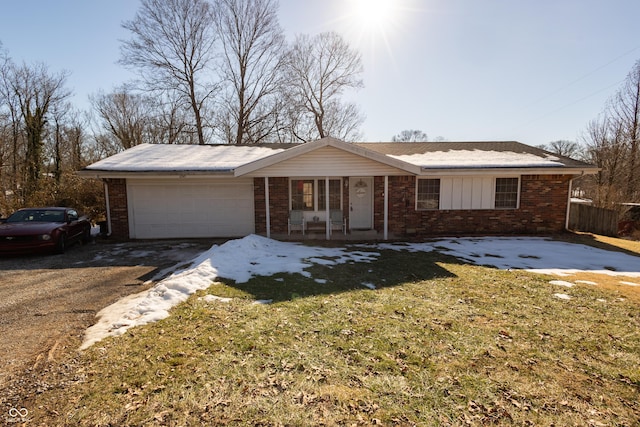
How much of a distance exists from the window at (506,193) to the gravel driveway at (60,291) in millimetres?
10676

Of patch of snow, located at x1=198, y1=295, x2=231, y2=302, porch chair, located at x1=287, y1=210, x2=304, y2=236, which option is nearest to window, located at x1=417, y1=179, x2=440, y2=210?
porch chair, located at x1=287, y1=210, x2=304, y2=236

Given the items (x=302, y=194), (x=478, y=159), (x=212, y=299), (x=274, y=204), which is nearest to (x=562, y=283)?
(x=212, y=299)

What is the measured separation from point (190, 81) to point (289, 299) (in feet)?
76.3

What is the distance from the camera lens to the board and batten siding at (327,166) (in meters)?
9.70

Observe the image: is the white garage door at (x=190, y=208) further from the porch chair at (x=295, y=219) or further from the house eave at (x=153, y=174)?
the porch chair at (x=295, y=219)

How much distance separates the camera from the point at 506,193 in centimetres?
1129

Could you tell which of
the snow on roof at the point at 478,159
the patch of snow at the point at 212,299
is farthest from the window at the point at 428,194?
the patch of snow at the point at 212,299

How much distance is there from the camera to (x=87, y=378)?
2.72 m

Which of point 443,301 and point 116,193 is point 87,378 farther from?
point 116,193

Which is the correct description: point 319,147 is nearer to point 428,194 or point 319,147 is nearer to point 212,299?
point 428,194

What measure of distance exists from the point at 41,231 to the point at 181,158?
4.92 m

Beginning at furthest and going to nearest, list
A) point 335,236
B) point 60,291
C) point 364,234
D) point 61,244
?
Answer: 1. point 364,234
2. point 335,236
3. point 61,244
4. point 60,291

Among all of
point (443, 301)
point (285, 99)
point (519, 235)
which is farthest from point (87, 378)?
point (285, 99)

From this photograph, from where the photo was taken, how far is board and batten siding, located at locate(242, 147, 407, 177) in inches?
382
